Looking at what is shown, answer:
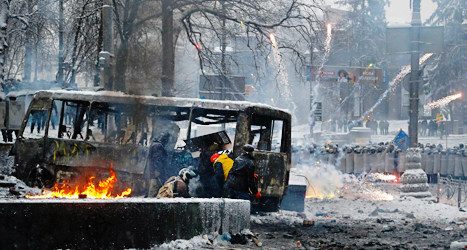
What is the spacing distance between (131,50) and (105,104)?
9.60 m

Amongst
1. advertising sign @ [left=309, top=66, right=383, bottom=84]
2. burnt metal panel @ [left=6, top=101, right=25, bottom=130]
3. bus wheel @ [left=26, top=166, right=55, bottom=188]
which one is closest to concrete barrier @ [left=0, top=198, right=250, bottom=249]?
bus wheel @ [left=26, top=166, right=55, bottom=188]

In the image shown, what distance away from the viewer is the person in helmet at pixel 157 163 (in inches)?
354

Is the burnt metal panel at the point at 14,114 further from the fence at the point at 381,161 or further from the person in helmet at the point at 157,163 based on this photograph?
the fence at the point at 381,161

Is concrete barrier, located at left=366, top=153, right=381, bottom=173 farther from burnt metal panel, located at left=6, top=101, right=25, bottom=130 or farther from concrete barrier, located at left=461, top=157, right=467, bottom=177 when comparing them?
burnt metal panel, located at left=6, top=101, right=25, bottom=130

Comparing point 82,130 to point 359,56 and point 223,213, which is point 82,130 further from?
point 359,56

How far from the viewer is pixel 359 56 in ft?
161

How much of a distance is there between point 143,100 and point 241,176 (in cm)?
326

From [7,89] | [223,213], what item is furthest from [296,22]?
[7,89]

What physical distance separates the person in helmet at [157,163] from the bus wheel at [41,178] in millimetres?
2279

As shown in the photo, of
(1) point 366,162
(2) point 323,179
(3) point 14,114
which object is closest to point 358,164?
(1) point 366,162

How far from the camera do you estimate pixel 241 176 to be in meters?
8.11

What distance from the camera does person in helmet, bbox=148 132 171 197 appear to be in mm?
9000

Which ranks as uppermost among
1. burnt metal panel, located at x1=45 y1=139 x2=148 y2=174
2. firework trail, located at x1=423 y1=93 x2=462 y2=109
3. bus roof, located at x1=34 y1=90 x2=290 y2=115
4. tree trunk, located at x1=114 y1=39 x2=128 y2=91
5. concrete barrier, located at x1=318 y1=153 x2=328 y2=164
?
firework trail, located at x1=423 y1=93 x2=462 y2=109

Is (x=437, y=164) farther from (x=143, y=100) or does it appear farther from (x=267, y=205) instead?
(x=143, y=100)
